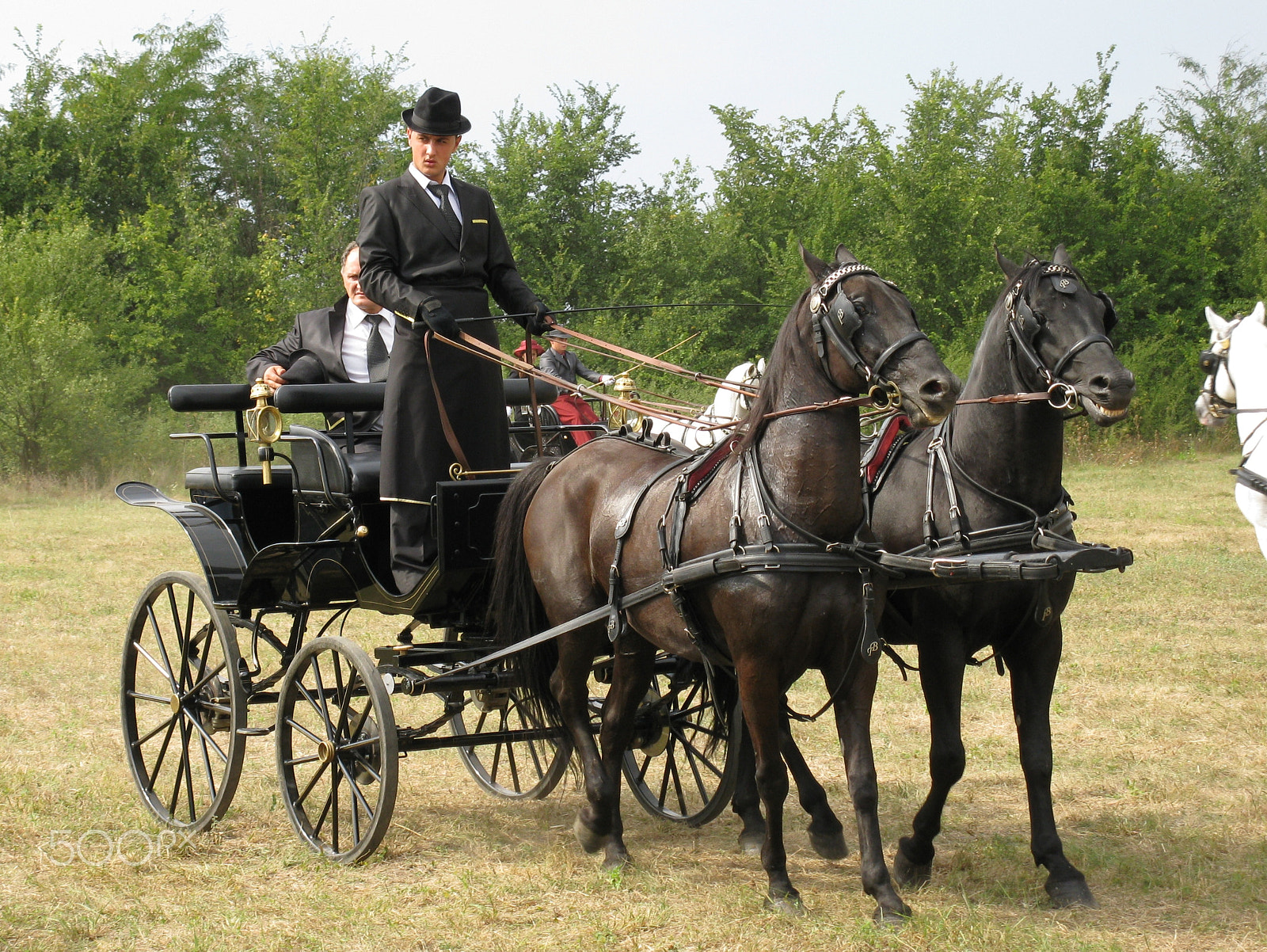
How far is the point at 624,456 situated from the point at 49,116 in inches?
1169

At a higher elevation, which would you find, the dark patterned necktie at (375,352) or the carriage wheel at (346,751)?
the dark patterned necktie at (375,352)

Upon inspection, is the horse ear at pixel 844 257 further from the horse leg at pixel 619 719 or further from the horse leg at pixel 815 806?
the horse leg at pixel 815 806

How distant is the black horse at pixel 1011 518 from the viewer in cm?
383

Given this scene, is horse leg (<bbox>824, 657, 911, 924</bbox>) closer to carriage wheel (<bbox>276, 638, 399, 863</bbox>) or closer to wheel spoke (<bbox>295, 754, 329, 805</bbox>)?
carriage wheel (<bbox>276, 638, 399, 863</bbox>)

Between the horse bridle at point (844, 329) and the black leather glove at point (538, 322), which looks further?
the black leather glove at point (538, 322)

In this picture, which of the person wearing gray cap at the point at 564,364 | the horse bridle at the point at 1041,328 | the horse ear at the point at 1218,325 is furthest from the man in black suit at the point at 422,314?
the person wearing gray cap at the point at 564,364

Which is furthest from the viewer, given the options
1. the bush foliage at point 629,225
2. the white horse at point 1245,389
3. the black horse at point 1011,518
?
the bush foliage at point 629,225

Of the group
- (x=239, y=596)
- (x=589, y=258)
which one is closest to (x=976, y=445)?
(x=239, y=596)

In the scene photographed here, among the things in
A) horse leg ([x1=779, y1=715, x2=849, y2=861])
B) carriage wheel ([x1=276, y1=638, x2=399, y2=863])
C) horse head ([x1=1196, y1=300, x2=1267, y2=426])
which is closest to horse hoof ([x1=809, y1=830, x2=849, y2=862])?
horse leg ([x1=779, y1=715, x2=849, y2=861])

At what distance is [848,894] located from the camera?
4020 mm

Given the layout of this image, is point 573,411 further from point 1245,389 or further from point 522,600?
point 522,600

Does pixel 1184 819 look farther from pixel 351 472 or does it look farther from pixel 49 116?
pixel 49 116

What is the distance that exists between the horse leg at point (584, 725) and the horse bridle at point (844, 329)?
4.87 feet

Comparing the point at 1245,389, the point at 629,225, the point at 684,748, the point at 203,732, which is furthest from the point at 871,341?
the point at 629,225
